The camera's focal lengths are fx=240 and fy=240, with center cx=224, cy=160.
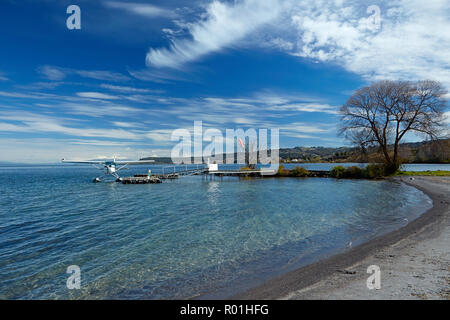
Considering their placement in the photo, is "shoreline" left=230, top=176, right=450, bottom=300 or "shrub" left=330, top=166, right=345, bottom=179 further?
"shrub" left=330, top=166, right=345, bottom=179

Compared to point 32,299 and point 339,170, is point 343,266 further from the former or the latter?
point 339,170

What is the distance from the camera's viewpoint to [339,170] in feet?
132

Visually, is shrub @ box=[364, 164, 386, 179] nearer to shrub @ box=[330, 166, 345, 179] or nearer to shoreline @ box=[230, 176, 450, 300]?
shrub @ box=[330, 166, 345, 179]

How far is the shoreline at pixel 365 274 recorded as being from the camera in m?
4.65

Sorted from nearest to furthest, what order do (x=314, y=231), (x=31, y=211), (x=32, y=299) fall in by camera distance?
(x=32, y=299) < (x=314, y=231) < (x=31, y=211)

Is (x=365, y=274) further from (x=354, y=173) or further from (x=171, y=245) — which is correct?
(x=354, y=173)

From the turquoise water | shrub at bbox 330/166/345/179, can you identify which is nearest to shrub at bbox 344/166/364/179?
shrub at bbox 330/166/345/179

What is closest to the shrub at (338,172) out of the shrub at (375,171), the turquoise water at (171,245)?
the shrub at (375,171)

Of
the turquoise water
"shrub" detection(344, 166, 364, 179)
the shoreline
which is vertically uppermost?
"shrub" detection(344, 166, 364, 179)

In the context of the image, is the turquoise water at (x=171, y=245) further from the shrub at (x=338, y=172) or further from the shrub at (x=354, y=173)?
the shrub at (x=338, y=172)

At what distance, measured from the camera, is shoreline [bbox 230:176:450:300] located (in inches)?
183
